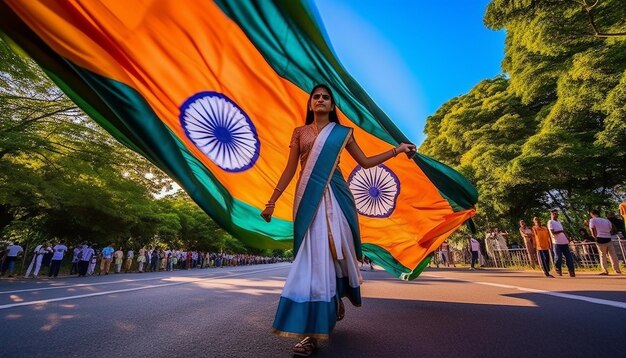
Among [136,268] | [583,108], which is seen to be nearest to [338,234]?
[583,108]

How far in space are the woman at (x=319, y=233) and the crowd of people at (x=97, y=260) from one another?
16927 mm

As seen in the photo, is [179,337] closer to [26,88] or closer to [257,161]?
[257,161]

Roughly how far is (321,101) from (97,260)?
25.6 meters

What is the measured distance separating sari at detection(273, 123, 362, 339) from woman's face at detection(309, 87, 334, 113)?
0.15 m

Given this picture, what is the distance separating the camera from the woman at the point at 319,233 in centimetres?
210

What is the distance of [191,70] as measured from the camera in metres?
3.35

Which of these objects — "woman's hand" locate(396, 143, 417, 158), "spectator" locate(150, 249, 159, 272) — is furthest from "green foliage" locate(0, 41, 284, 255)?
"woman's hand" locate(396, 143, 417, 158)

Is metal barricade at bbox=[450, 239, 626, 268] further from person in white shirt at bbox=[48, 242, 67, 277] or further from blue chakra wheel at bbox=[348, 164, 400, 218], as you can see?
person in white shirt at bbox=[48, 242, 67, 277]

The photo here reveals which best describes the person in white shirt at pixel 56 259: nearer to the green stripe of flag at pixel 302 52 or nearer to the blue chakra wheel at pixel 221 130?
the blue chakra wheel at pixel 221 130

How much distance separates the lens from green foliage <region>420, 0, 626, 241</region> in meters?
11.5

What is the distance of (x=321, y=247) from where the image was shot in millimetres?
2342

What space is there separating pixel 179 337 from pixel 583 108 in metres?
16.3

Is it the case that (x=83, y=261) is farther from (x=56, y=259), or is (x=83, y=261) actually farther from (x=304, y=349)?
(x=304, y=349)

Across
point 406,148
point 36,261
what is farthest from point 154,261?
point 406,148
